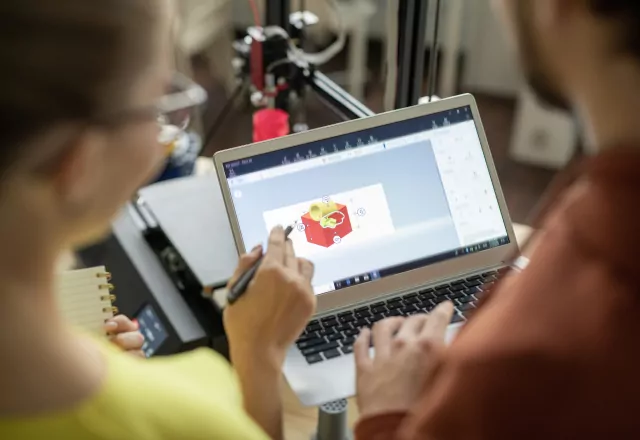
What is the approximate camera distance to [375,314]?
122 cm

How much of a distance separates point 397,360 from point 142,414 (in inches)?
14.9

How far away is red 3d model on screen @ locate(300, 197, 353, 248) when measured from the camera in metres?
1.21

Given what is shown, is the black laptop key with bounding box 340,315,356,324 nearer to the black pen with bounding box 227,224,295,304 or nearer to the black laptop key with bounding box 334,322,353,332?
the black laptop key with bounding box 334,322,353,332

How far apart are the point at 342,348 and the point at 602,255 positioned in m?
0.62

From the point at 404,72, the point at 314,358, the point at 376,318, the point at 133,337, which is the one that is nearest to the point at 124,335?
the point at 133,337

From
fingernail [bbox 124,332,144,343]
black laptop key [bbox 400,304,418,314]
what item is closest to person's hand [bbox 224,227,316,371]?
fingernail [bbox 124,332,144,343]

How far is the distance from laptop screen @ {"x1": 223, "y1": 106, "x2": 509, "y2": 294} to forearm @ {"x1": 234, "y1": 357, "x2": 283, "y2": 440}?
9.4 inches

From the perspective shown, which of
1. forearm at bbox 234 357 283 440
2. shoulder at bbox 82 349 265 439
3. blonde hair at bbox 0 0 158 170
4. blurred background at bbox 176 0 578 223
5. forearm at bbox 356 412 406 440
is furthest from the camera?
blurred background at bbox 176 0 578 223

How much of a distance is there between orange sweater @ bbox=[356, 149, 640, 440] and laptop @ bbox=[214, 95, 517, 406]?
20.3 inches

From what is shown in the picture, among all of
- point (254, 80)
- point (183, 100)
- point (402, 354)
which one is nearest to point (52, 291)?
point (402, 354)

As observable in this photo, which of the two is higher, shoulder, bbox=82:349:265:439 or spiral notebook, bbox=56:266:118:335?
shoulder, bbox=82:349:265:439

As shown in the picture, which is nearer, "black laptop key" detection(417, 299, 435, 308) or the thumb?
the thumb

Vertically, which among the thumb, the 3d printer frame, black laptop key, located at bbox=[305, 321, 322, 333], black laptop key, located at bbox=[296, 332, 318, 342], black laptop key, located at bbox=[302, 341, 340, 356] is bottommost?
black laptop key, located at bbox=[302, 341, 340, 356]

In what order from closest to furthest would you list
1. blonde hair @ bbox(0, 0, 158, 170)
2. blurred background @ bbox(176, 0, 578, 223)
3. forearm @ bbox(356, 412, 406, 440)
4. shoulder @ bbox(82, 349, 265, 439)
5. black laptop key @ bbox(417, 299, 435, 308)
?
blonde hair @ bbox(0, 0, 158, 170) → shoulder @ bbox(82, 349, 265, 439) → forearm @ bbox(356, 412, 406, 440) → black laptop key @ bbox(417, 299, 435, 308) → blurred background @ bbox(176, 0, 578, 223)
